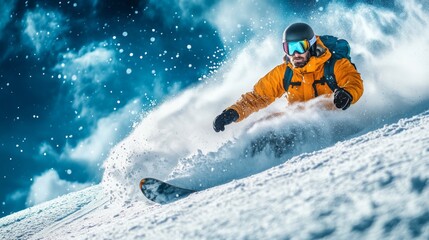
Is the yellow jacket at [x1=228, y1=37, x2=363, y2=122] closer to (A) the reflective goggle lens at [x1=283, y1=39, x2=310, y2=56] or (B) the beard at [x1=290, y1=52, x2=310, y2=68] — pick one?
(B) the beard at [x1=290, y1=52, x2=310, y2=68]

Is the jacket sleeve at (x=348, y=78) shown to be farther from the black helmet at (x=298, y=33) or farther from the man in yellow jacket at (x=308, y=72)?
the black helmet at (x=298, y=33)

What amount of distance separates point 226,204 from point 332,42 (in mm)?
3637

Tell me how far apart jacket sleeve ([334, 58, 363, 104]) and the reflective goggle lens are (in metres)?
0.50

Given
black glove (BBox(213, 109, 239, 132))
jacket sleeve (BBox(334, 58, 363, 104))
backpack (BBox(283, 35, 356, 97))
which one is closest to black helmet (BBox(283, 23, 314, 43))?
backpack (BBox(283, 35, 356, 97))

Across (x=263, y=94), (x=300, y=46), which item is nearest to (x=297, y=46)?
(x=300, y=46)

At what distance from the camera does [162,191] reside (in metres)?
3.83

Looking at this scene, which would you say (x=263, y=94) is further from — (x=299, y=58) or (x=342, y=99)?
(x=342, y=99)

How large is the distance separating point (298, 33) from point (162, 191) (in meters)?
2.89

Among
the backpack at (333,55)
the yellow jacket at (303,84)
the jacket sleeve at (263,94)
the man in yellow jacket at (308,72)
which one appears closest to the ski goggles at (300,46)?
the man in yellow jacket at (308,72)

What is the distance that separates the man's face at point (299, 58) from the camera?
480 cm

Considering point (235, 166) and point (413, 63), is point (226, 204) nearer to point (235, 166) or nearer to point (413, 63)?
point (235, 166)

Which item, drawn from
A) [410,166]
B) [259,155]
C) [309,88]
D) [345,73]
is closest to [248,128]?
[259,155]

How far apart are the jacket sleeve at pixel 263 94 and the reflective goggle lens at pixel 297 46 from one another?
0.67 meters

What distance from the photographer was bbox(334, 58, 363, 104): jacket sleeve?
4309 millimetres
